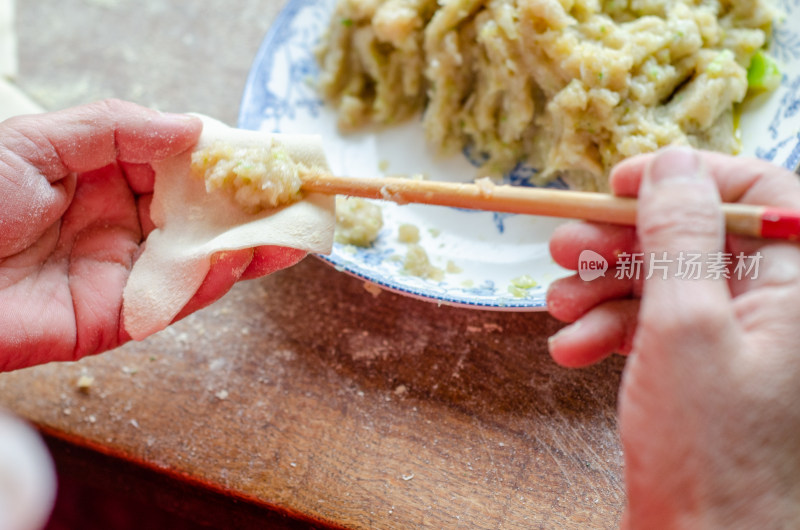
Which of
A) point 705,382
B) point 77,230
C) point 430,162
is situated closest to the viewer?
point 705,382

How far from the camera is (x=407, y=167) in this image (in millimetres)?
1994

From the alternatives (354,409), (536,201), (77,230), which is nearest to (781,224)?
(536,201)

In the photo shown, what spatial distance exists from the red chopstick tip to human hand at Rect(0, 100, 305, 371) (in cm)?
94

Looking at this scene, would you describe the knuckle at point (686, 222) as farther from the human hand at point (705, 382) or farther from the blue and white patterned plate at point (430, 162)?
the blue and white patterned plate at point (430, 162)

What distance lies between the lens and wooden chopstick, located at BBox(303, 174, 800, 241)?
1041mm

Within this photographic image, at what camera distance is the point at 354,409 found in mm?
1607

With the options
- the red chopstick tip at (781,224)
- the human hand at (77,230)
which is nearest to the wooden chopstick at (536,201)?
the red chopstick tip at (781,224)

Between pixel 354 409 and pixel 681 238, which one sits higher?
pixel 681 238

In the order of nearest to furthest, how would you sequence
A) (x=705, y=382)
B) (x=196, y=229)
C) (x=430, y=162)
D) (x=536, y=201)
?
1. (x=705, y=382)
2. (x=536, y=201)
3. (x=196, y=229)
4. (x=430, y=162)

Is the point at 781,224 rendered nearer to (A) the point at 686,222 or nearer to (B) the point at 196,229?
(A) the point at 686,222

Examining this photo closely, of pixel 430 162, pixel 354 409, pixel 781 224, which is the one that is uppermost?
pixel 781 224

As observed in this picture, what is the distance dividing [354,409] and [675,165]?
97 centimetres

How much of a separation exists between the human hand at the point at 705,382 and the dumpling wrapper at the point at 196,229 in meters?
0.73

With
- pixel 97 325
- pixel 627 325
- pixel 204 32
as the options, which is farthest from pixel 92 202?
pixel 627 325
